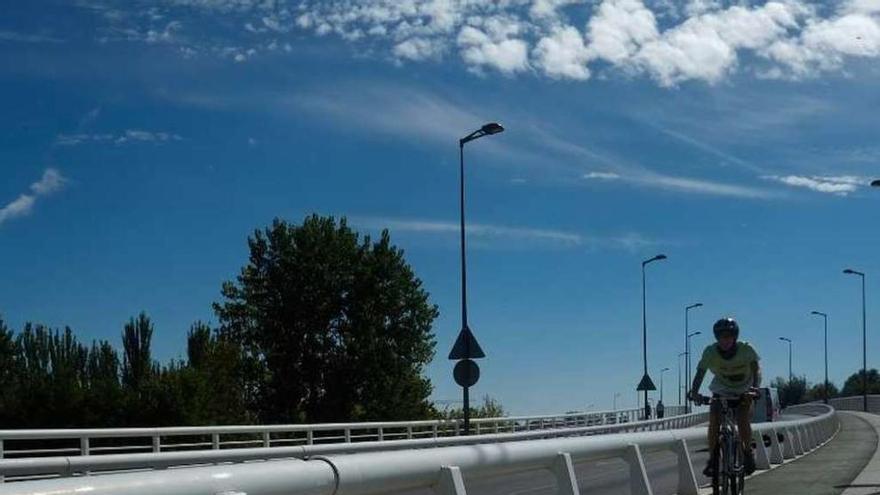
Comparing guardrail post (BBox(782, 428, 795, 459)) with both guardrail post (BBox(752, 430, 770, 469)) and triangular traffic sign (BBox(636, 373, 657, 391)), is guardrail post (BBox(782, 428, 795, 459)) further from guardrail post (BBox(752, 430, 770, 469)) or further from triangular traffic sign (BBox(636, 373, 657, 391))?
triangular traffic sign (BBox(636, 373, 657, 391))

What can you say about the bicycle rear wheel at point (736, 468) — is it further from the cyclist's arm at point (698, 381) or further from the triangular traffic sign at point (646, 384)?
the triangular traffic sign at point (646, 384)

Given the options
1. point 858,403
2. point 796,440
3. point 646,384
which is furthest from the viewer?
point 858,403

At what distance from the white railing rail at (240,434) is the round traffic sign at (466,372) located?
355cm

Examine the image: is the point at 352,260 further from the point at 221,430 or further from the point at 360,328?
the point at 221,430

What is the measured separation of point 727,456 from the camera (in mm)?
10906

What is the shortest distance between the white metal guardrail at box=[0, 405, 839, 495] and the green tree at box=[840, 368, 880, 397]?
486 ft

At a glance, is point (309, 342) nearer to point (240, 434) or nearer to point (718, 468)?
point (240, 434)

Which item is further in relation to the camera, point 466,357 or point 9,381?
point 9,381

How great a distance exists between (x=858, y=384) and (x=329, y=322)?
115756mm

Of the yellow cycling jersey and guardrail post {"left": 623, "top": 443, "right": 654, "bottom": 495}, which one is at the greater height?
the yellow cycling jersey

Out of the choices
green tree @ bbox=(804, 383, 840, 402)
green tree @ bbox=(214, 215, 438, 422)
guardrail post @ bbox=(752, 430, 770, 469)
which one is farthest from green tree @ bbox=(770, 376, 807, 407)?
guardrail post @ bbox=(752, 430, 770, 469)

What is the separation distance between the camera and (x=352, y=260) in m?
70.0

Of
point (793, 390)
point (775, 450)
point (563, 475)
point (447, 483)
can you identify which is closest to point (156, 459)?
point (775, 450)

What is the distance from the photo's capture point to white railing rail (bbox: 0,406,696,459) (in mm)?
21766
